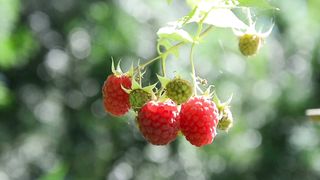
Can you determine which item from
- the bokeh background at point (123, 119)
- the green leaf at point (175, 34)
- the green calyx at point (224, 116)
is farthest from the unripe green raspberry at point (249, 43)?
the bokeh background at point (123, 119)

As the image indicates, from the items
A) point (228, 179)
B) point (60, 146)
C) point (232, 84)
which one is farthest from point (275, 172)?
point (60, 146)

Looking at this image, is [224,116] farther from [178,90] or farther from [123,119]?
[123,119]

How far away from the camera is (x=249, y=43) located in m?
1.78

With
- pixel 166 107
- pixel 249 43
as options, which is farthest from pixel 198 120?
pixel 249 43

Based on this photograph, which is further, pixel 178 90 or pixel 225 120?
pixel 225 120

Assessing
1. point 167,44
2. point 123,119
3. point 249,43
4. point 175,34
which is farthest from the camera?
point 123,119

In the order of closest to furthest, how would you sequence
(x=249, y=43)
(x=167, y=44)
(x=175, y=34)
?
(x=175, y=34) < (x=167, y=44) < (x=249, y=43)

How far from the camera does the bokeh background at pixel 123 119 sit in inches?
281

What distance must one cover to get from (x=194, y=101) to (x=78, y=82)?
7.53m

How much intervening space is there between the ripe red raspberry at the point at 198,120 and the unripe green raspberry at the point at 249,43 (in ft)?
0.76

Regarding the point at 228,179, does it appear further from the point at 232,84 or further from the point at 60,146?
the point at 60,146

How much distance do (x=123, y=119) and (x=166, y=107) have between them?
16.9ft

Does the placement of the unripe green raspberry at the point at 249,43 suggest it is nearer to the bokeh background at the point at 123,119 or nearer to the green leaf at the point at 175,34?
the green leaf at the point at 175,34

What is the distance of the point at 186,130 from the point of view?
5.13 feet
